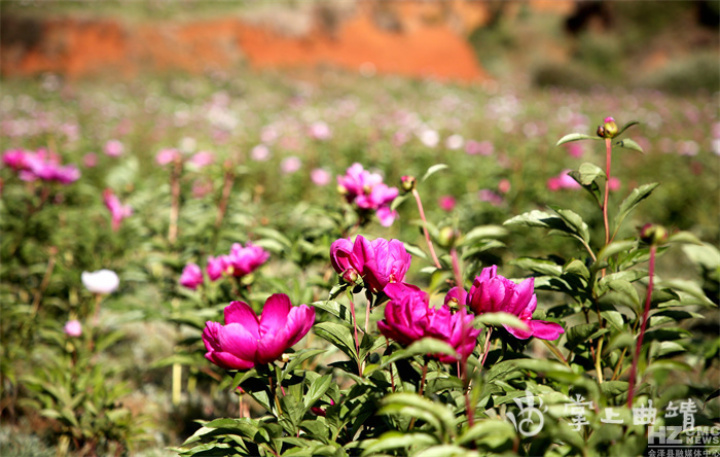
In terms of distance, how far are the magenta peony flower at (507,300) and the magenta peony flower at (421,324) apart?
0.07 m

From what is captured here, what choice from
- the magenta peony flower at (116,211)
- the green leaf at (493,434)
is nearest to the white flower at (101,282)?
the magenta peony flower at (116,211)

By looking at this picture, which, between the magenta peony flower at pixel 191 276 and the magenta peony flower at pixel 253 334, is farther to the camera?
the magenta peony flower at pixel 191 276

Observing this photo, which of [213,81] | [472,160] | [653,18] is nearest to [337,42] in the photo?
[213,81]

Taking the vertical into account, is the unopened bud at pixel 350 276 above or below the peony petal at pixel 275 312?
above

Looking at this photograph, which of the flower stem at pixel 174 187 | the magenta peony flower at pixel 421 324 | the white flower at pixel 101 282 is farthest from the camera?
the flower stem at pixel 174 187

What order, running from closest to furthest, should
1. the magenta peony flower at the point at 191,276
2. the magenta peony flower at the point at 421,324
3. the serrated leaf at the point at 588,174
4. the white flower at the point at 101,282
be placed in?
the magenta peony flower at the point at 421,324 → the serrated leaf at the point at 588,174 → the magenta peony flower at the point at 191,276 → the white flower at the point at 101,282

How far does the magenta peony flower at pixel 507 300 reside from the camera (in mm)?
749

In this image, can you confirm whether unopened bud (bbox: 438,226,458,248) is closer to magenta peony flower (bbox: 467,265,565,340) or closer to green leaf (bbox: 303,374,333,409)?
magenta peony flower (bbox: 467,265,565,340)

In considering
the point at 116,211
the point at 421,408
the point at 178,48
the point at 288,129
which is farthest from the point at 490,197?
the point at 178,48

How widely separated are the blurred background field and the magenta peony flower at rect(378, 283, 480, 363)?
36 cm

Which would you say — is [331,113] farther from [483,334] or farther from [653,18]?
[653,18]

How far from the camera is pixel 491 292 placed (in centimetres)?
75

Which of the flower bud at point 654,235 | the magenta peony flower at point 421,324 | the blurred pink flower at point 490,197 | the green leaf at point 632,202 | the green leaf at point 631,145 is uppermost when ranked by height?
the blurred pink flower at point 490,197

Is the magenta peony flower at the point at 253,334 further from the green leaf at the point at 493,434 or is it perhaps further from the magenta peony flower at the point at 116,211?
the magenta peony flower at the point at 116,211
